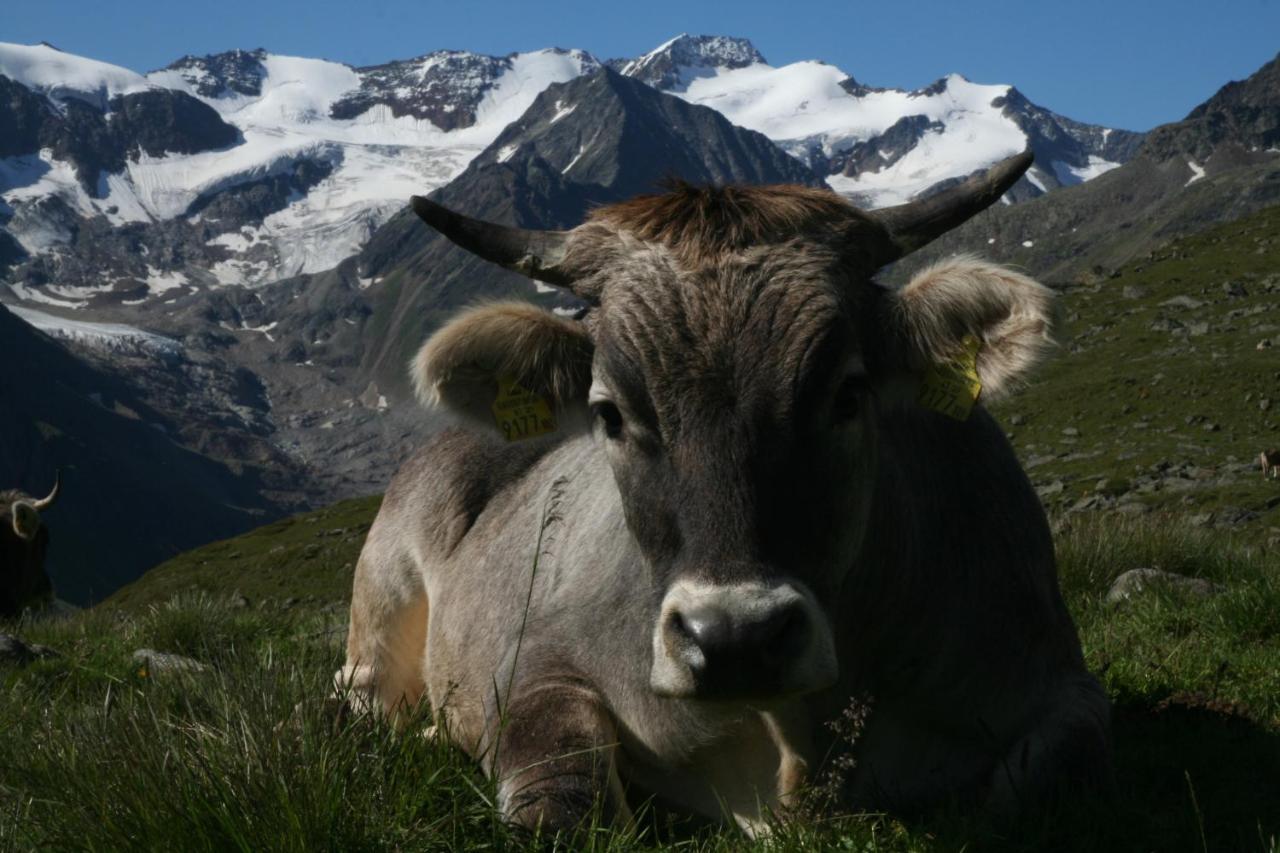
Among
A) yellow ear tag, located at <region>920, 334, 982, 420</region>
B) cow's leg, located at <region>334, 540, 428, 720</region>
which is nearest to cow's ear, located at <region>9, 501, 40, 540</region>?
cow's leg, located at <region>334, 540, 428, 720</region>

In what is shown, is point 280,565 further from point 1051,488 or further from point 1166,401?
point 1051,488

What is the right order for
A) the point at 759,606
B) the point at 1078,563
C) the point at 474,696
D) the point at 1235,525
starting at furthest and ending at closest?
the point at 1235,525
the point at 1078,563
the point at 474,696
the point at 759,606

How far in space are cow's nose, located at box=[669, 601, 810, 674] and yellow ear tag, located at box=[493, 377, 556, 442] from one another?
1963mm

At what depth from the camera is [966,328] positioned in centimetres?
588

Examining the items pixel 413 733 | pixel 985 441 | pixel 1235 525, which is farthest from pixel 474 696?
pixel 1235 525

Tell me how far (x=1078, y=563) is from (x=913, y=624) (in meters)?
5.76

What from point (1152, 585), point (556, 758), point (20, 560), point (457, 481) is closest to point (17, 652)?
point (457, 481)

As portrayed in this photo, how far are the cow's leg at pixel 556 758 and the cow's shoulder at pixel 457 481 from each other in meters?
2.98

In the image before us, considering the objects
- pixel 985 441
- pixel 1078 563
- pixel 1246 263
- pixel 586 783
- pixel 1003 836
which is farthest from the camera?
pixel 1246 263

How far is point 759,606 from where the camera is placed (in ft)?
15.1

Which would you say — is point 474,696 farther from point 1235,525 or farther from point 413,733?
point 1235,525

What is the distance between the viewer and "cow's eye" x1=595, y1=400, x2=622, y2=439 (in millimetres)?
5570

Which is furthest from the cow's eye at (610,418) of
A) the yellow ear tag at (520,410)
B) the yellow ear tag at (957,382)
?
the yellow ear tag at (957,382)

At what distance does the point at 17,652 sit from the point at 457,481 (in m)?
4.17
